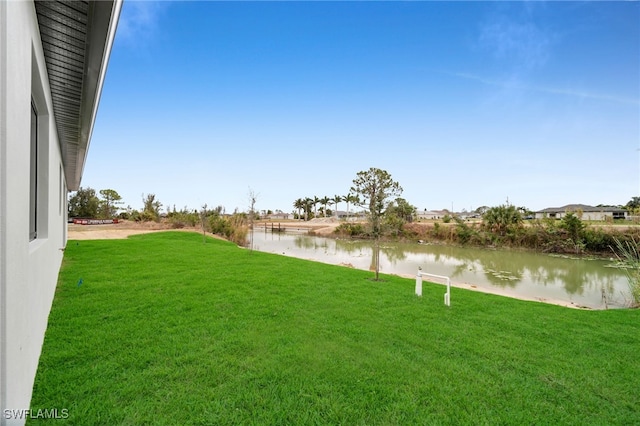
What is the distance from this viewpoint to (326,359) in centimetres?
308

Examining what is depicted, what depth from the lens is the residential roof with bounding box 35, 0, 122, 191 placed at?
2.05 meters

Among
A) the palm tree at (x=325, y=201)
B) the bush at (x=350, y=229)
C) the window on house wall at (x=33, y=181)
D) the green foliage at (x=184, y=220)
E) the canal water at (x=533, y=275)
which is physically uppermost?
the palm tree at (x=325, y=201)

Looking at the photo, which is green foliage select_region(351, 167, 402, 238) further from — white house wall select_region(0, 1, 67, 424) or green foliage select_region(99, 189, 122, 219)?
green foliage select_region(99, 189, 122, 219)

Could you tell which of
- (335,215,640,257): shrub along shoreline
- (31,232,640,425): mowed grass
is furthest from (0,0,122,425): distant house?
(335,215,640,257): shrub along shoreline

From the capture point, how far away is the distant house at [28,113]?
1.34 metres

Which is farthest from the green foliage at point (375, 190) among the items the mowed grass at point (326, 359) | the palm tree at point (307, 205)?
the palm tree at point (307, 205)

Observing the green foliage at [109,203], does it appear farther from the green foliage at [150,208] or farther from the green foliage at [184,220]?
the green foliage at [184,220]

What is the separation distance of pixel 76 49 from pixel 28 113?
95cm

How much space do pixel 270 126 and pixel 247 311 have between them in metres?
19.0

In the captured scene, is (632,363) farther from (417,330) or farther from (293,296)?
(293,296)

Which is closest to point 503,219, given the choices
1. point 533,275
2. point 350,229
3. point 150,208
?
point 533,275

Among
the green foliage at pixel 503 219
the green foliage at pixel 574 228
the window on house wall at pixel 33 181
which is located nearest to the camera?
the window on house wall at pixel 33 181

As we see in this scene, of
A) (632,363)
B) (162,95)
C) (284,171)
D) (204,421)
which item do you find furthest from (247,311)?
(284,171)

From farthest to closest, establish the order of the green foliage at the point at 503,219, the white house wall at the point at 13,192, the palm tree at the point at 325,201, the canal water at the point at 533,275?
the palm tree at the point at 325,201
the green foliage at the point at 503,219
the canal water at the point at 533,275
the white house wall at the point at 13,192
